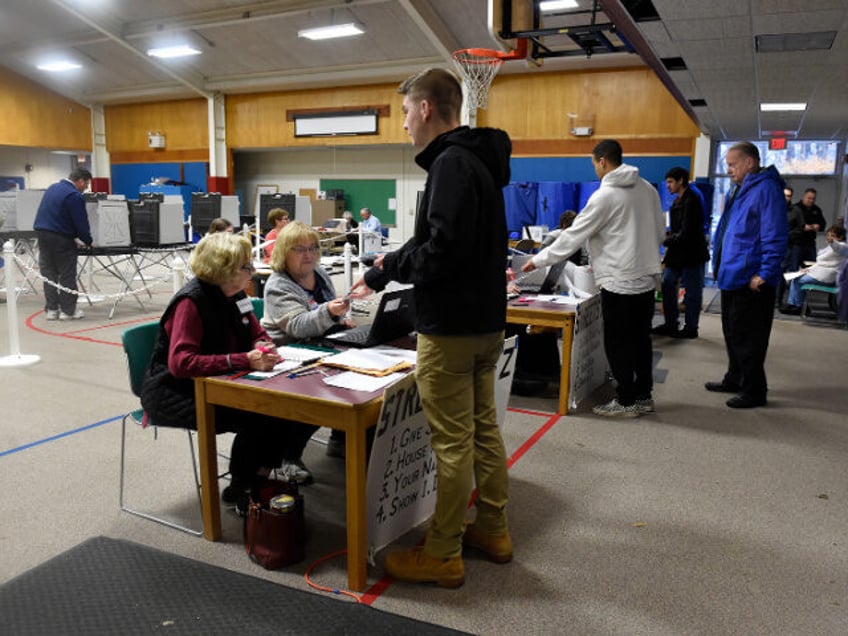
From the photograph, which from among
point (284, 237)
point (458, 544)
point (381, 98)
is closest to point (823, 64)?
point (284, 237)

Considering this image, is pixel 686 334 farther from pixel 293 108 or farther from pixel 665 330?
pixel 293 108

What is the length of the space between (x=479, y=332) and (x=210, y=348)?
106 centimetres

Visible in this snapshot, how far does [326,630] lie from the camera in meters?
1.95

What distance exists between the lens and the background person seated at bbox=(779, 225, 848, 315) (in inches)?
313

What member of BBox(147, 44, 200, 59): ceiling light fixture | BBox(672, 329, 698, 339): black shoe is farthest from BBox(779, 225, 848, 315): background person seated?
BBox(147, 44, 200, 59): ceiling light fixture

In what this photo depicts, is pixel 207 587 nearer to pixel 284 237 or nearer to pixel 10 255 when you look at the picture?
pixel 284 237

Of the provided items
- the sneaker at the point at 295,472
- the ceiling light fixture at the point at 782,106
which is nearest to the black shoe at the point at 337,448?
the sneaker at the point at 295,472

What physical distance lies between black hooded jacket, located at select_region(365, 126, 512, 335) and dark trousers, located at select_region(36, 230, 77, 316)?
6199 mm

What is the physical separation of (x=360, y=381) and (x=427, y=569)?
2.17 ft

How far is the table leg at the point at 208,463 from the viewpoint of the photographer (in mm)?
2455

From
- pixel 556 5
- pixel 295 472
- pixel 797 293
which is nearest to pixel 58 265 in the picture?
pixel 295 472

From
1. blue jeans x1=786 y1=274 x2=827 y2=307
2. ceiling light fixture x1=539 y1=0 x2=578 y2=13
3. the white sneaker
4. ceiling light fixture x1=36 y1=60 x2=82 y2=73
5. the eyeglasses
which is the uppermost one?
ceiling light fixture x1=36 y1=60 x2=82 y2=73

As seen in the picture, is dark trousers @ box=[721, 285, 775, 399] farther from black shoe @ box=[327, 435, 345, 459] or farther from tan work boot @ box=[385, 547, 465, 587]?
tan work boot @ box=[385, 547, 465, 587]

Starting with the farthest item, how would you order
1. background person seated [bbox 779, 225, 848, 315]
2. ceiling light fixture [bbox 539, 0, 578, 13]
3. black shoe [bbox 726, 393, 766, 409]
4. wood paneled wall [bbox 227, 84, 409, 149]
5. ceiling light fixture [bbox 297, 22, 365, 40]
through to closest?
wood paneled wall [bbox 227, 84, 409, 149] → ceiling light fixture [bbox 297, 22, 365, 40] → ceiling light fixture [bbox 539, 0, 578, 13] → background person seated [bbox 779, 225, 848, 315] → black shoe [bbox 726, 393, 766, 409]
